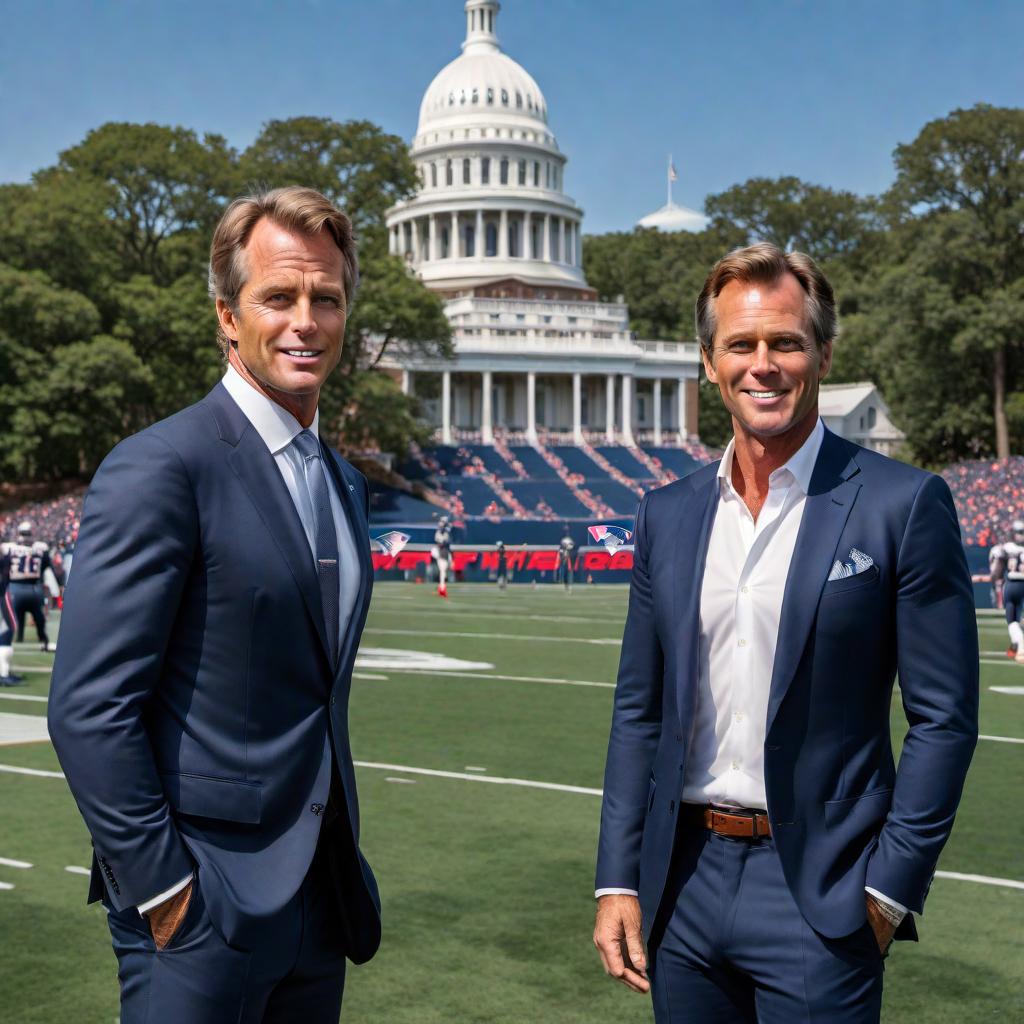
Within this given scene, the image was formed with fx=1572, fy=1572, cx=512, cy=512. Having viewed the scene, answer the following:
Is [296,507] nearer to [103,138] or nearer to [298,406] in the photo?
[298,406]

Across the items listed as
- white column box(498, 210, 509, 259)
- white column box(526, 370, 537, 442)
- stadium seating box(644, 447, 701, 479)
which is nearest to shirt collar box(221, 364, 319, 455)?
stadium seating box(644, 447, 701, 479)

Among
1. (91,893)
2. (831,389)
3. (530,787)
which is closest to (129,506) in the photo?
(91,893)

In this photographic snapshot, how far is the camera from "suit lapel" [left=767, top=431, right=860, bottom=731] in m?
3.71

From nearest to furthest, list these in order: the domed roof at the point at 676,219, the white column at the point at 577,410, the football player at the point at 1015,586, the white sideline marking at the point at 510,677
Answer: the white sideline marking at the point at 510,677 → the football player at the point at 1015,586 → the white column at the point at 577,410 → the domed roof at the point at 676,219

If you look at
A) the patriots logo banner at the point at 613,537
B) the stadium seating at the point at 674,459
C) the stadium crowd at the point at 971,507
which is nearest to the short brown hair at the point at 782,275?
the patriots logo banner at the point at 613,537

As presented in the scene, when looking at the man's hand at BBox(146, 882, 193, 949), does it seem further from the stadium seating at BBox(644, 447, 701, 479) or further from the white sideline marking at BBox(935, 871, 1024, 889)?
the stadium seating at BBox(644, 447, 701, 479)

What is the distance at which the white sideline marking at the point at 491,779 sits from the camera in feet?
36.5

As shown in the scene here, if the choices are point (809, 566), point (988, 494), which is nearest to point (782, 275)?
point (809, 566)

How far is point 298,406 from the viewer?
12.4 ft

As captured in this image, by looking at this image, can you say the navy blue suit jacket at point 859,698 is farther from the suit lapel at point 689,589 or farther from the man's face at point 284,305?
the man's face at point 284,305

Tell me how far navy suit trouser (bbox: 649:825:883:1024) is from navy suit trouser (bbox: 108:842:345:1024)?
0.82 metres

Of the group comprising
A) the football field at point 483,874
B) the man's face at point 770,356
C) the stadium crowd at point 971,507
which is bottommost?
the football field at point 483,874

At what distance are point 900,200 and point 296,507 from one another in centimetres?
6582

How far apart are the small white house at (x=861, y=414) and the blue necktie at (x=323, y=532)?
88374 mm
